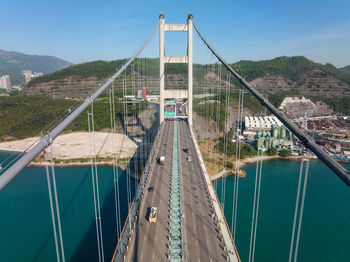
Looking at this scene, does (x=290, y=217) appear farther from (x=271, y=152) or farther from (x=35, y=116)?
(x=35, y=116)

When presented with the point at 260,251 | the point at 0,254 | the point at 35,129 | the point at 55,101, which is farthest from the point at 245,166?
the point at 55,101

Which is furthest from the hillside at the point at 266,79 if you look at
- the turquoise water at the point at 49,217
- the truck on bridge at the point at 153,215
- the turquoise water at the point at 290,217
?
the truck on bridge at the point at 153,215

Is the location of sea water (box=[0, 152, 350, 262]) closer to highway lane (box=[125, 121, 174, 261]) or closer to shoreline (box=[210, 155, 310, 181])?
shoreline (box=[210, 155, 310, 181])

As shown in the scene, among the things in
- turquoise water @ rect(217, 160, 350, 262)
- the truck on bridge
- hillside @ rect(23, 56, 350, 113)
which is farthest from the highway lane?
hillside @ rect(23, 56, 350, 113)

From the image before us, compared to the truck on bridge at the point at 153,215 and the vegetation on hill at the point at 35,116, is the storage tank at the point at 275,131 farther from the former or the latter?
the truck on bridge at the point at 153,215

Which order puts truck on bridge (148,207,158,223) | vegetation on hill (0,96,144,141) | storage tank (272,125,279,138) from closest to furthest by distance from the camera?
truck on bridge (148,207,158,223) < storage tank (272,125,279,138) < vegetation on hill (0,96,144,141)

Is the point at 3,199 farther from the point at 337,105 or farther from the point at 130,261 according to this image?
A: the point at 337,105
